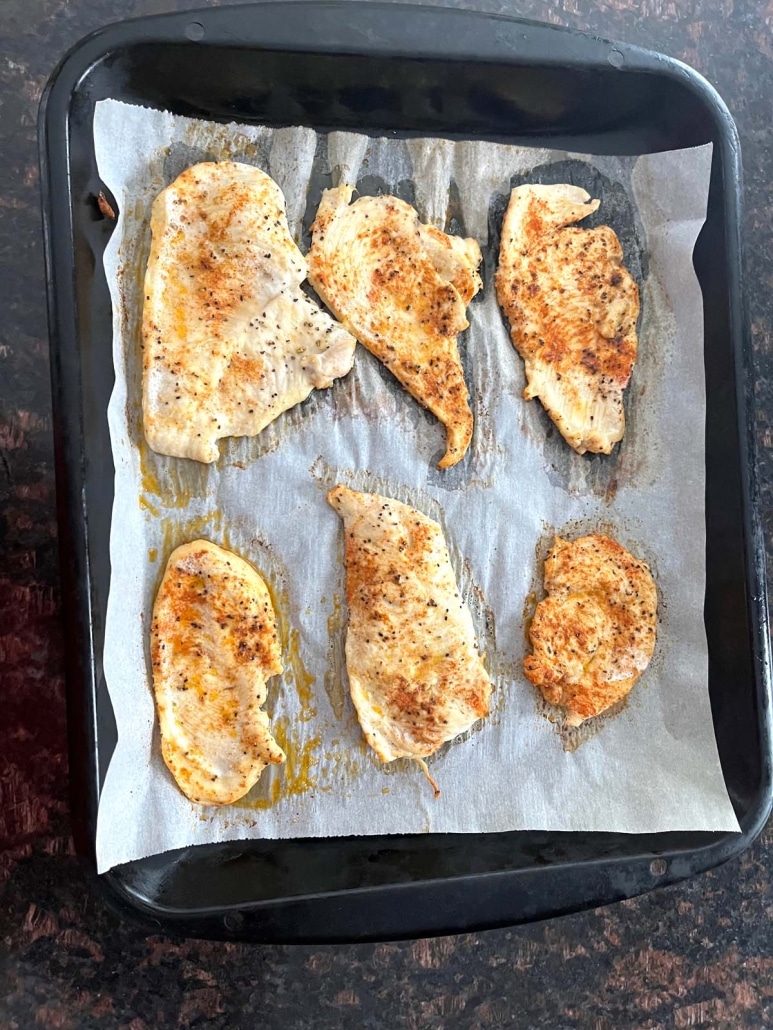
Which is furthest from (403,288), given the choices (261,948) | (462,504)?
(261,948)

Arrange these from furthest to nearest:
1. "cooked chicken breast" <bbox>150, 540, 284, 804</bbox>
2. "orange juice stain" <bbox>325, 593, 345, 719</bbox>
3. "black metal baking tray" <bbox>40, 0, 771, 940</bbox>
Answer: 1. "orange juice stain" <bbox>325, 593, 345, 719</bbox>
2. "cooked chicken breast" <bbox>150, 540, 284, 804</bbox>
3. "black metal baking tray" <bbox>40, 0, 771, 940</bbox>

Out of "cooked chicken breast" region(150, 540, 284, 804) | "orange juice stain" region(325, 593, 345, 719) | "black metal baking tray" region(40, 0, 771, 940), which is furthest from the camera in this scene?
"orange juice stain" region(325, 593, 345, 719)

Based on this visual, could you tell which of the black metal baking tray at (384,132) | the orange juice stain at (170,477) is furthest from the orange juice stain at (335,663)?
the orange juice stain at (170,477)

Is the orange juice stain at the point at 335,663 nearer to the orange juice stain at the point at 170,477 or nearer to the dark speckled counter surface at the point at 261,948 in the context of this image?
the orange juice stain at the point at 170,477

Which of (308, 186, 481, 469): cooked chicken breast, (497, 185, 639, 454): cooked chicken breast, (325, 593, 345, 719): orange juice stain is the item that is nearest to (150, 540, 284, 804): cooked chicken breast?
(325, 593, 345, 719): orange juice stain

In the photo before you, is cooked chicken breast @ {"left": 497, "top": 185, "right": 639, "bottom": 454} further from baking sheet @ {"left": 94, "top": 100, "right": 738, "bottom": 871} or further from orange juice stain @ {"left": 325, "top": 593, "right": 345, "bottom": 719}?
orange juice stain @ {"left": 325, "top": 593, "right": 345, "bottom": 719}

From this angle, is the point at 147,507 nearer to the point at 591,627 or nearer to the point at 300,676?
the point at 300,676
